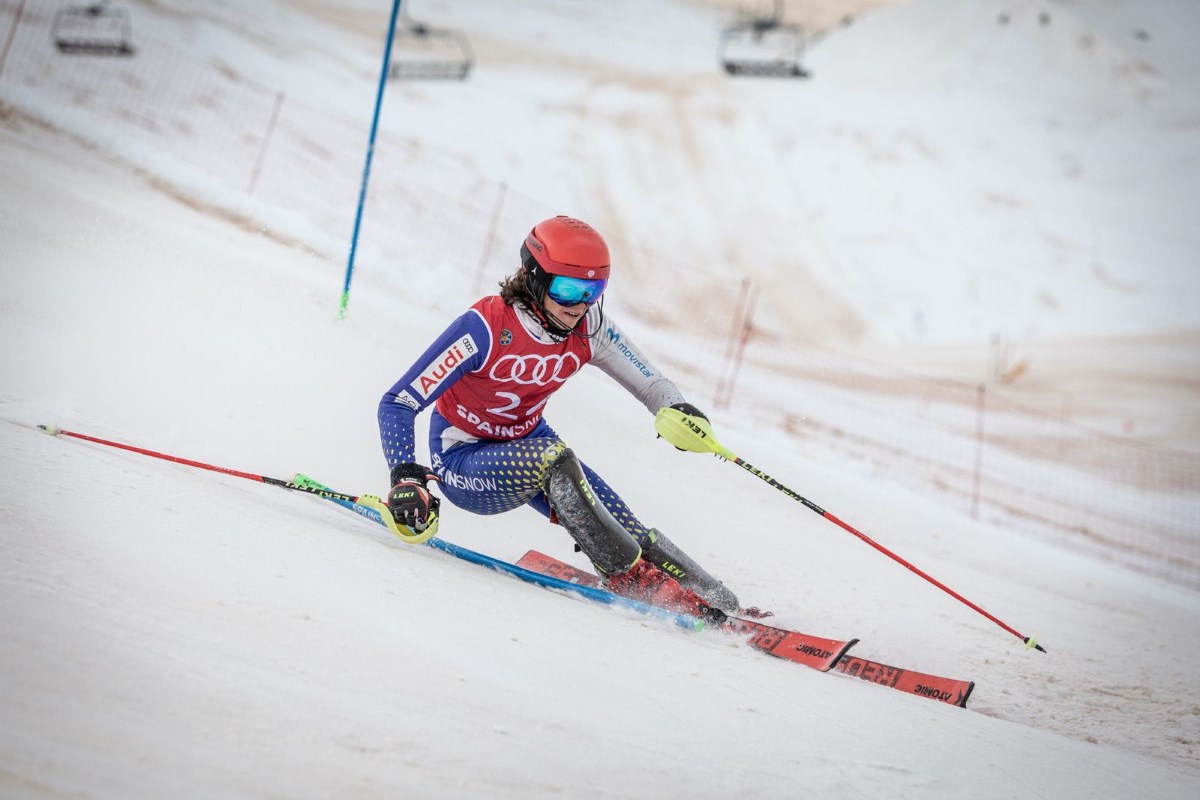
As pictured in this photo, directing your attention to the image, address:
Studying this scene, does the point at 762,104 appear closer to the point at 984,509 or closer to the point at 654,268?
the point at 654,268

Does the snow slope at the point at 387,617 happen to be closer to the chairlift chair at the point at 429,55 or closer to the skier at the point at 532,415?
the skier at the point at 532,415

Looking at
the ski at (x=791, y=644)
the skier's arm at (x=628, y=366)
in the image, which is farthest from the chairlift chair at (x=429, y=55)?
the ski at (x=791, y=644)

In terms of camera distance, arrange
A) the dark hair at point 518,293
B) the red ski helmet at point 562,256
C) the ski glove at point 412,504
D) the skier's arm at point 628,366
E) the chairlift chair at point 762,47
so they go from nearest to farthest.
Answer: the ski glove at point 412,504 < the red ski helmet at point 562,256 < the dark hair at point 518,293 < the skier's arm at point 628,366 < the chairlift chair at point 762,47

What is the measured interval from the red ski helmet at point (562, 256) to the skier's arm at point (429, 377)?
25cm

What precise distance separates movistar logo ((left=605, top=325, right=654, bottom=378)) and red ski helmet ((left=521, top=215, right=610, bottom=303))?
1.13 feet

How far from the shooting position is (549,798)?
1.67 meters

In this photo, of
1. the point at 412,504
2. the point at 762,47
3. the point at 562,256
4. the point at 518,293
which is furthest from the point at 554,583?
the point at 762,47

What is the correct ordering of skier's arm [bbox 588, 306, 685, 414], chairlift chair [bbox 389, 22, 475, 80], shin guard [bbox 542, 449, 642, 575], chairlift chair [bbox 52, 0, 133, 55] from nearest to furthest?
shin guard [bbox 542, 449, 642, 575]
skier's arm [bbox 588, 306, 685, 414]
chairlift chair [bbox 52, 0, 133, 55]
chairlift chair [bbox 389, 22, 475, 80]

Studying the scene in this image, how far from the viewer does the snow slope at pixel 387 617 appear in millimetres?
1652

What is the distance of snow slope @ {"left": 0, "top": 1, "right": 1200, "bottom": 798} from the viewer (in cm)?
165

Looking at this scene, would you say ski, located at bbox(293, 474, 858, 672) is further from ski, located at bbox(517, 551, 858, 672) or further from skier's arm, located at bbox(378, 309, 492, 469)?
skier's arm, located at bbox(378, 309, 492, 469)

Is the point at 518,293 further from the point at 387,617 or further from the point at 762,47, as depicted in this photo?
the point at 762,47

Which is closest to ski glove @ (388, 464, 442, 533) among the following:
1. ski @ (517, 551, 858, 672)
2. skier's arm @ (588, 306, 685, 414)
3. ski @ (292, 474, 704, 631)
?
ski @ (292, 474, 704, 631)

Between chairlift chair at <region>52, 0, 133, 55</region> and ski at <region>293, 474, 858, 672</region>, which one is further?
chairlift chair at <region>52, 0, 133, 55</region>
